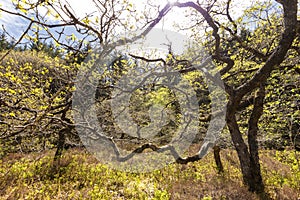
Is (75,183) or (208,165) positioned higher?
(208,165)

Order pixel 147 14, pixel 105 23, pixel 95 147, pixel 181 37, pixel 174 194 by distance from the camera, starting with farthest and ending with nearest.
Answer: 1. pixel 95 147
2. pixel 181 37
3. pixel 174 194
4. pixel 147 14
5. pixel 105 23

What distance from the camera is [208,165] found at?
8.75 metres

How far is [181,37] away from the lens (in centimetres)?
844

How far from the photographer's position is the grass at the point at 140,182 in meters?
5.52

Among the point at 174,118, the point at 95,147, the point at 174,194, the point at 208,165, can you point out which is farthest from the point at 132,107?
the point at 174,194

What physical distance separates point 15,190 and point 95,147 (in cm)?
592

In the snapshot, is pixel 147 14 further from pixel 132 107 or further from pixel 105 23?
pixel 132 107

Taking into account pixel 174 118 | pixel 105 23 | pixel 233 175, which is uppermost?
pixel 105 23

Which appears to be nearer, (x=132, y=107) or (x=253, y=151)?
(x=253, y=151)

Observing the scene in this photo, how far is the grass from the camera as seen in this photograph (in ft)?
18.1

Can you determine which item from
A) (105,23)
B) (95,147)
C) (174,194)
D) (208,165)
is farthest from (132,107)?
(105,23)

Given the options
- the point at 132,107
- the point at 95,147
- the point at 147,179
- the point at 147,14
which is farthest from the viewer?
the point at 95,147

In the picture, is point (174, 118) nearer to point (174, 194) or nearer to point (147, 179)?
point (147, 179)

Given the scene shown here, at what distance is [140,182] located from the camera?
7016 millimetres
